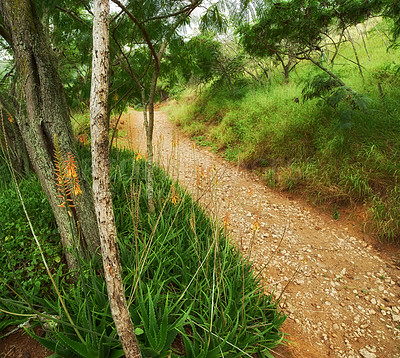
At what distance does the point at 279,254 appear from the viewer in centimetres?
333

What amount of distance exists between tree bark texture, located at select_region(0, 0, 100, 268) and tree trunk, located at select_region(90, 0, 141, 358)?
0.87 meters

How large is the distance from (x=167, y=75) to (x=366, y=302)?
4.21 metres

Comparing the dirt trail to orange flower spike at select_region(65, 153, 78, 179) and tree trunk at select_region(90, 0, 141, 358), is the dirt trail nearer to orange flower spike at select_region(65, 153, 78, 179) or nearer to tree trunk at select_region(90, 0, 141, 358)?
tree trunk at select_region(90, 0, 141, 358)

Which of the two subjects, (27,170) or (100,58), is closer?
(100,58)

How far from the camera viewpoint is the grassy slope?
12.0 ft

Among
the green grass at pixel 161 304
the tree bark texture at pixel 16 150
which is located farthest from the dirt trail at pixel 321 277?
the tree bark texture at pixel 16 150

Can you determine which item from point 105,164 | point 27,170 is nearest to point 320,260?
point 105,164

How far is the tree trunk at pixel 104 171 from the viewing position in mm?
982

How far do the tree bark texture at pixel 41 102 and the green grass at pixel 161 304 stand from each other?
39 cm

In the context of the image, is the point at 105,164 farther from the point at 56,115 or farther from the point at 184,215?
the point at 184,215

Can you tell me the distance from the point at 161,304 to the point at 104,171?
4.60ft

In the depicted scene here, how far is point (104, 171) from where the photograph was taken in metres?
1.04

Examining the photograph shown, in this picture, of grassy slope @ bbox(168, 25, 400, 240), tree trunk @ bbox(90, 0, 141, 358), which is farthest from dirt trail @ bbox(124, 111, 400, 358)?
tree trunk @ bbox(90, 0, 141, 358)

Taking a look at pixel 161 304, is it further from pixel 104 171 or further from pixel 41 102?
pixel 41 102
